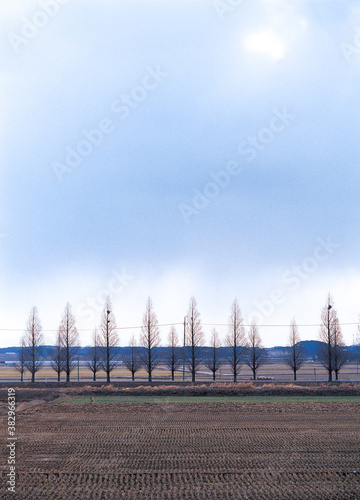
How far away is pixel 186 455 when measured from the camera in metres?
15.7

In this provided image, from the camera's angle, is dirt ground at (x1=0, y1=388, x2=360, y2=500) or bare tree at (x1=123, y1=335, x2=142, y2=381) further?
bare tree at (x1=123, y1=335, x2=142, y2=381)

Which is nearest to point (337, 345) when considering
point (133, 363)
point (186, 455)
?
point (133, 363)

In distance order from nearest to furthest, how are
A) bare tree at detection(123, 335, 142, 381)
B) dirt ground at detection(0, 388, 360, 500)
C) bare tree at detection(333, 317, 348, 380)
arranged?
dirt ground at detection(0, 388, 360, 500), bare tree at detection(333, 317, 348, 380), bare tree at detection(123, 335, 142, 381)

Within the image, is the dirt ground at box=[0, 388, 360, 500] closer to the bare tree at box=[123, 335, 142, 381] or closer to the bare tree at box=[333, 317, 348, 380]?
the bare tree at box=[333, 317, 348, 380]

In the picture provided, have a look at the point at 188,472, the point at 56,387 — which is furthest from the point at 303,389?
the point at 188,472

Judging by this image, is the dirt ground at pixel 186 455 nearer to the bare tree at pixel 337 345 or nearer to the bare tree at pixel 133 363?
the bare tree at pixel 337 345

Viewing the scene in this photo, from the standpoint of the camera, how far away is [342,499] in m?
11.5

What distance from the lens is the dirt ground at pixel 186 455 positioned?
12203mm

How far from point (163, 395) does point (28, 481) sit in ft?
88.5

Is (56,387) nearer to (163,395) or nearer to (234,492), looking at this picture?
(163,395)

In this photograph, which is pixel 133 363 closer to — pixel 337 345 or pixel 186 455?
pixel 337 345

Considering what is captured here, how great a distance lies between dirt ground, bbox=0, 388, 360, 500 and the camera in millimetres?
12203

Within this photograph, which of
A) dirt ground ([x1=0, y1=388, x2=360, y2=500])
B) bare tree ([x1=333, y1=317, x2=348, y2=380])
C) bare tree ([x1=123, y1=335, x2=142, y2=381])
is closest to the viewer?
dirt ground ([x1=0, y1=388, x2=360, y2=500])

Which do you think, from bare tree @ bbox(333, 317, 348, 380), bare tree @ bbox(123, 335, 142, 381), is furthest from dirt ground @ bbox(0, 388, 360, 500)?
bare tree @ bbox(123, 335, 142, 381)
